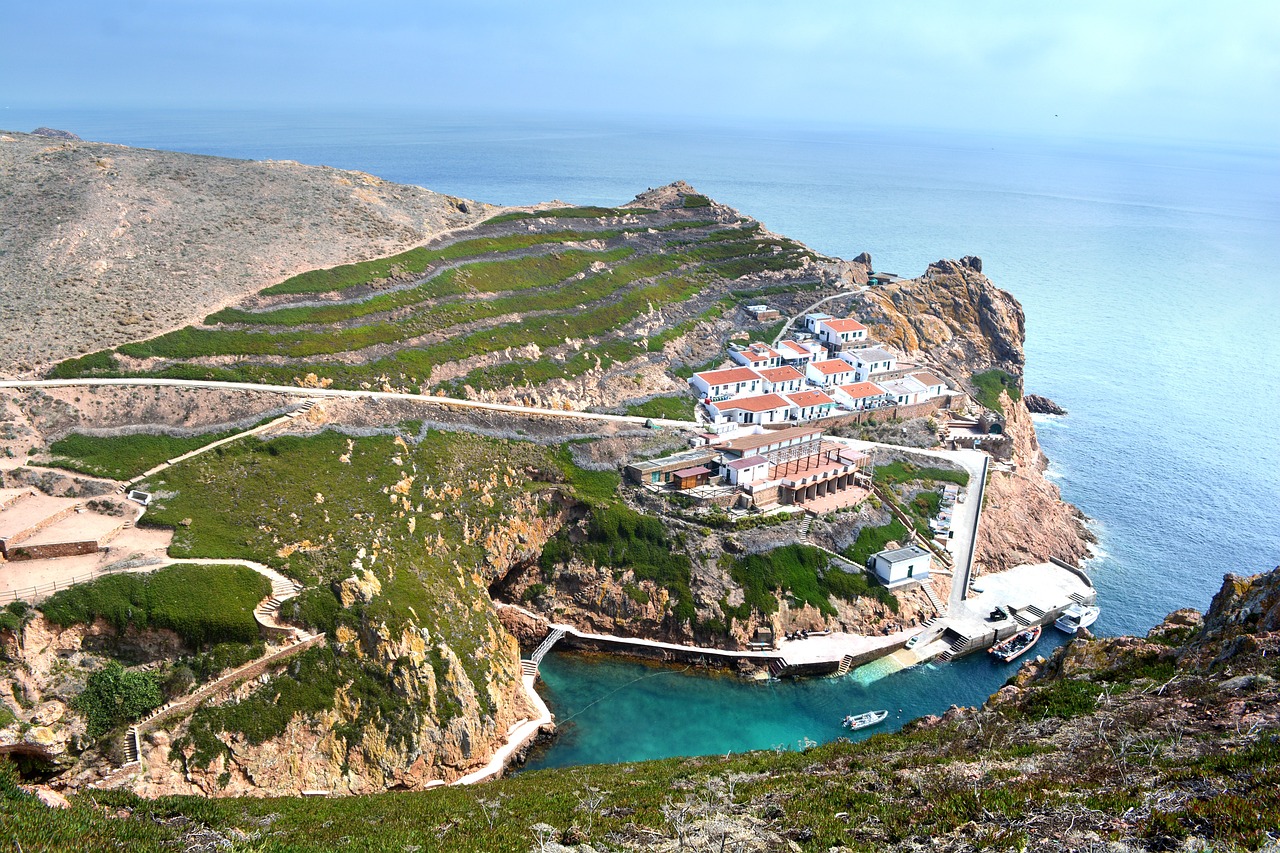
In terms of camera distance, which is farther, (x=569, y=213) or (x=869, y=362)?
(x=569, y=213)

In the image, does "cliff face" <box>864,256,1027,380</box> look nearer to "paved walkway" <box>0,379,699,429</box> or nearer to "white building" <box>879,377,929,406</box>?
"white building" <box>879,377,929,406</box>

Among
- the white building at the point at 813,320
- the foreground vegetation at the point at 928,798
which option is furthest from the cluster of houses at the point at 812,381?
the foreground vegetation at the point at 928,798

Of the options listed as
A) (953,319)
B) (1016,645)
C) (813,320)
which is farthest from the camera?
(953,319)

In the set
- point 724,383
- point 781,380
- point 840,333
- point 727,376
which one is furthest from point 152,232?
point 840,333

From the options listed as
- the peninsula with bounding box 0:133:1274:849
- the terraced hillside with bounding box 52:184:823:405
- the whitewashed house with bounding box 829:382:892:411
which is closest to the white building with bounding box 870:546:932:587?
the peninsula with bounding box 0:133:1274:849

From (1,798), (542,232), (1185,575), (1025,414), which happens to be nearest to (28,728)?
(1,798)

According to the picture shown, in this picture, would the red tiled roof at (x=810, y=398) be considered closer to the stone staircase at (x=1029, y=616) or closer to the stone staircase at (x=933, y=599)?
the stone staircase at (x=933, y=599)

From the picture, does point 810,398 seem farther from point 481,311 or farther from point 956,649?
point 481,311

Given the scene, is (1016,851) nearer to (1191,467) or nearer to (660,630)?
(660,630)
